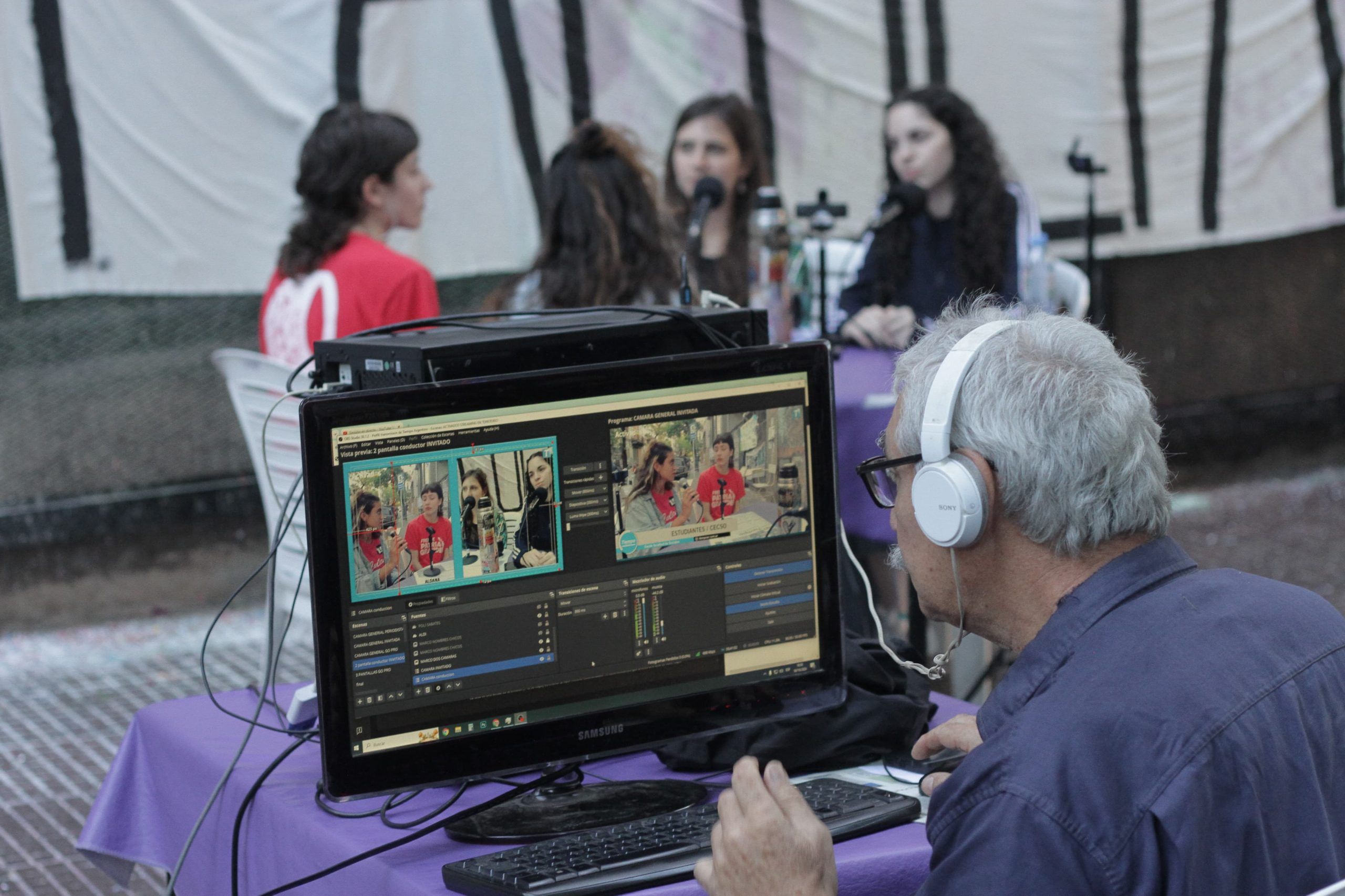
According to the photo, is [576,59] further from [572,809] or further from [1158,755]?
[1158,755]

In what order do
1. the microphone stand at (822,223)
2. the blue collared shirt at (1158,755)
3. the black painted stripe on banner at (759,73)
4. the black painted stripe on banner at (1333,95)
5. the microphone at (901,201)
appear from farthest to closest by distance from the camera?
1. the black painted stripe on banner at (1333,95)
2. the black painted stripe on banner at (759,73)
3. the microphone at (901,201)
4. the microphone stand at (822,223)
5. the blue collared shirt at (1158,755)

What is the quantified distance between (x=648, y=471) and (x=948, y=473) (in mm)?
443

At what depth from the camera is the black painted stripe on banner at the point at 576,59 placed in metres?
6.50

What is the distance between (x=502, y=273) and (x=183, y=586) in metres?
1.94

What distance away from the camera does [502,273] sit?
6664 millimetres

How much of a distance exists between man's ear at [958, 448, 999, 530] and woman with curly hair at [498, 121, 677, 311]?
233 centimetres

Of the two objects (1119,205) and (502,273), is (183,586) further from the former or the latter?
(1119,205)

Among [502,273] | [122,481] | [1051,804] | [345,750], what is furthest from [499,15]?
[1051,804]

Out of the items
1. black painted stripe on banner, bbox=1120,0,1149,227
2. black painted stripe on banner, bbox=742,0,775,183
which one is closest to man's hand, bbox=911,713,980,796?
black painted stripe on banner, bbox=742,0,775,183

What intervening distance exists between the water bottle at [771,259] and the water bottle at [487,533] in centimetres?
271

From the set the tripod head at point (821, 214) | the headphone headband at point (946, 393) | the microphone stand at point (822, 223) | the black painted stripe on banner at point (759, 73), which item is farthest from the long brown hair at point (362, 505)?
the black painted stripe on banner at point (759, 73)

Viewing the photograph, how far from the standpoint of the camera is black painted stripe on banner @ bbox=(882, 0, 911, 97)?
7188mm

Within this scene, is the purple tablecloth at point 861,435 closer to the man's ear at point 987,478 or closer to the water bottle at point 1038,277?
the water bottle at point 1038,277

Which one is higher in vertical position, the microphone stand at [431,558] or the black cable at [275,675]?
the microphone stand at [431,558]
